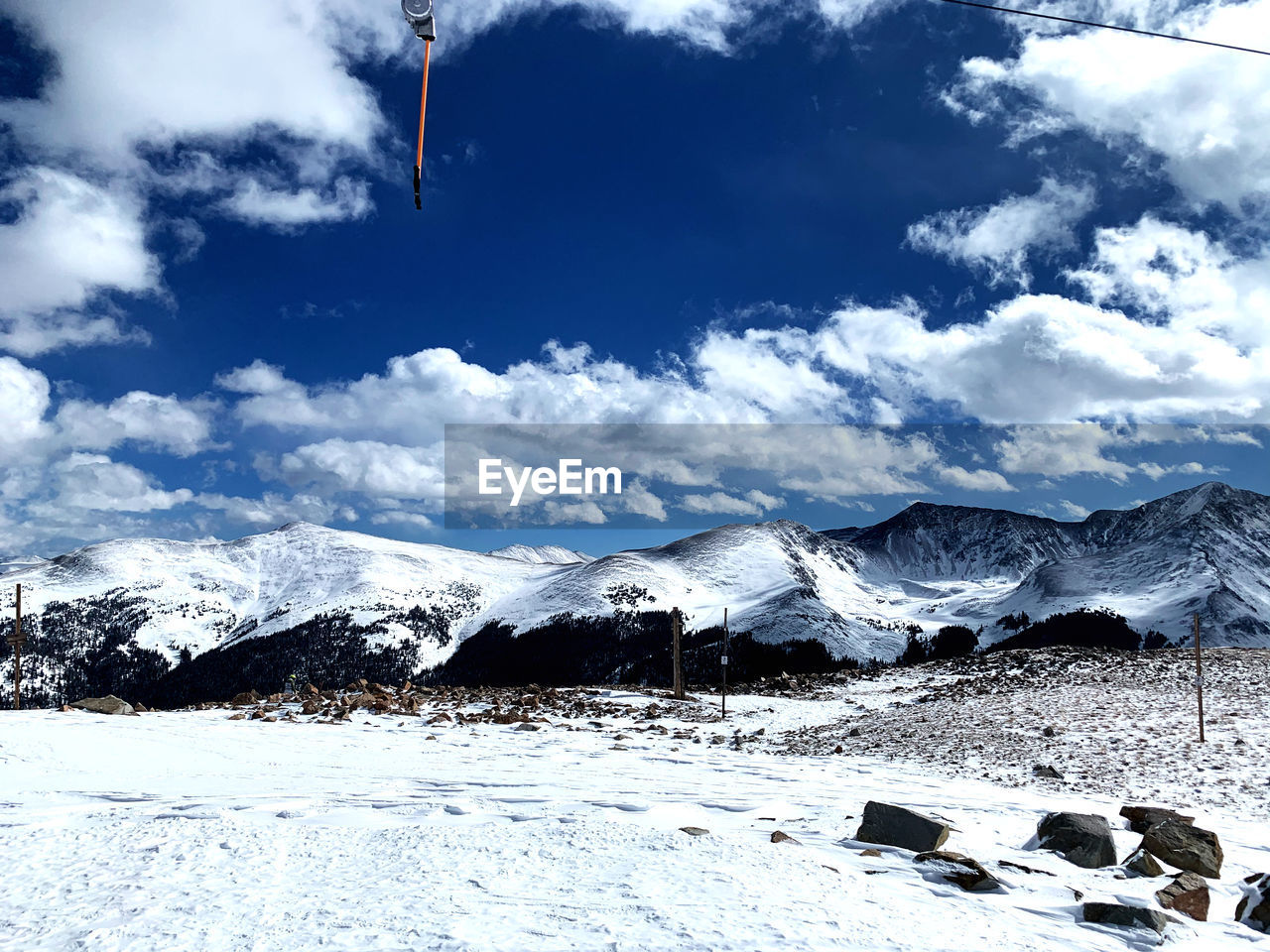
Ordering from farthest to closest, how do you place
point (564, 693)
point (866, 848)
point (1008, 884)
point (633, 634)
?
point (633, 634), point (564, 693), point (866, 848), point (1008, 884)

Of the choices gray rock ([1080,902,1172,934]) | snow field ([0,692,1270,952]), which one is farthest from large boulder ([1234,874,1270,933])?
gray rock ([1080,902,1172,934])

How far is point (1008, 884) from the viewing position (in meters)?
8.84


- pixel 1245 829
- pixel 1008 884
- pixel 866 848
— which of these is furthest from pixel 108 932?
pixel 1245 829

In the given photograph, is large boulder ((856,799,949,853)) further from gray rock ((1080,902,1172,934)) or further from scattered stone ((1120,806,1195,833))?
scattered stone ((1120,806,1195,833))

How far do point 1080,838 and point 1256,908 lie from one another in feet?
7.20

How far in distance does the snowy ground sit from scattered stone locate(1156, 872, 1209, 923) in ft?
0.78

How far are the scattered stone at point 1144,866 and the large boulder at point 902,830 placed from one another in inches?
91.3

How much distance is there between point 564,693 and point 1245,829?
3037 cm

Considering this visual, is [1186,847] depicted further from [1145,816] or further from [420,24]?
[420,24]

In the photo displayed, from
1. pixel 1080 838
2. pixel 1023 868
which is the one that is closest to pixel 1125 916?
pixel 1023 868

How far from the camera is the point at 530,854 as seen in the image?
8719mm

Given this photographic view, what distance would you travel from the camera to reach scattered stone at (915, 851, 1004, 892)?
8.59 metres

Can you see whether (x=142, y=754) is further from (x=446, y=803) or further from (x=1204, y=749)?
(x=1204, y=749)

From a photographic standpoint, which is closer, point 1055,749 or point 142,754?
point 142,754
